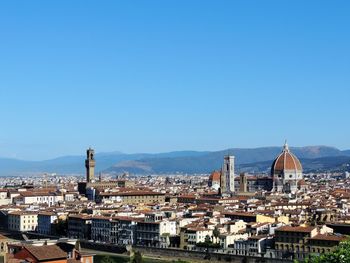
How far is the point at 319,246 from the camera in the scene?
4669 centimetres

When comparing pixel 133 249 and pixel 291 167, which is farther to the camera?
pixel 291 167

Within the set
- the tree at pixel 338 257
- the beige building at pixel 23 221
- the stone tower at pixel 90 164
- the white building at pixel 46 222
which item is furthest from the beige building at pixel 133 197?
the tree at pixel 338 257

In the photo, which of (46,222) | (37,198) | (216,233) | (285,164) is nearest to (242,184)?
(285,164)

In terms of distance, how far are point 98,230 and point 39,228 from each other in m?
8.87

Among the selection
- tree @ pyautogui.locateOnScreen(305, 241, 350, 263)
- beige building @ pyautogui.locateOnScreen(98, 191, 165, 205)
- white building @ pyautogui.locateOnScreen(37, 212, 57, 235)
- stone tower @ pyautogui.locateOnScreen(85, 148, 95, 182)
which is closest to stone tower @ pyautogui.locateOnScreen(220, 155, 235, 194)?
stone tower @ pyautogui.locateOnScreen(85, 148, 95, 182)

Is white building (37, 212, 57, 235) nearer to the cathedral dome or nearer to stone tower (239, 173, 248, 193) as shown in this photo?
stone tower (239, 173, 248, 193)

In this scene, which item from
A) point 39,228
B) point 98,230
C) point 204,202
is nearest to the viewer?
point 98,230

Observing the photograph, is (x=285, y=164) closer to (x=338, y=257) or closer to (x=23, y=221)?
(x=23, y=221)

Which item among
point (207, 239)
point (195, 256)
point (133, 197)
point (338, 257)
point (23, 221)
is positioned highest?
point (338, 257)

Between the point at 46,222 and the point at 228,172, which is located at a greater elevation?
the point at 228,172

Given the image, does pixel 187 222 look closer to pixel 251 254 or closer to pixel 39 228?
pixel 251 254

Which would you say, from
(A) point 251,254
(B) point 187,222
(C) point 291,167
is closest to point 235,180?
(C) point 291,167

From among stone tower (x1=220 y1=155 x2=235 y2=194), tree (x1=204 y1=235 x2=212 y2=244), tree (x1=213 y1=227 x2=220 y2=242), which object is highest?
stone tower (x1=220 y1=155 x2=235 y2=194)

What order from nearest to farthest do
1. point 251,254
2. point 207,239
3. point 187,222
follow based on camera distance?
point 251,254 → point 207,239 → point 187,222
